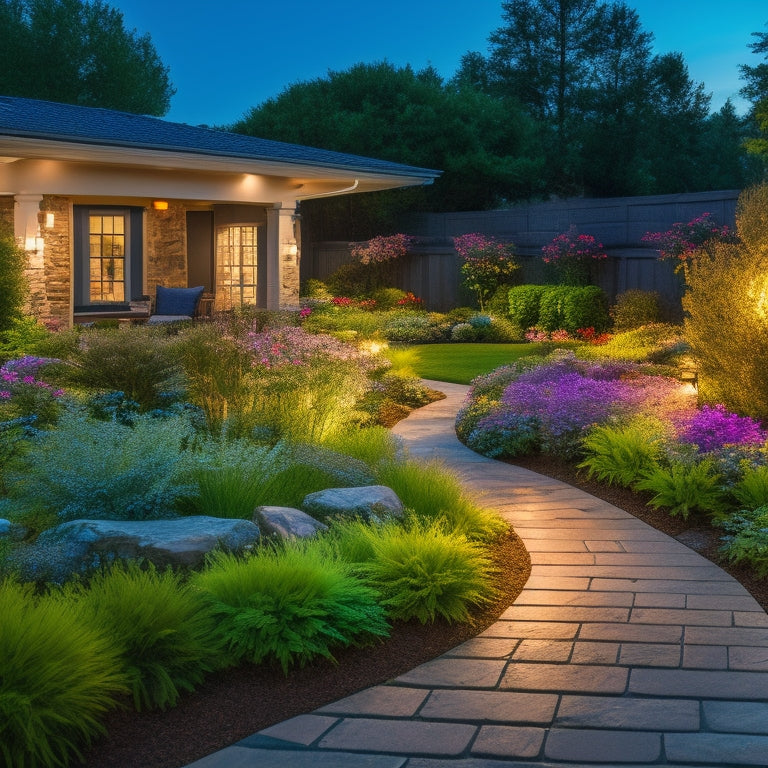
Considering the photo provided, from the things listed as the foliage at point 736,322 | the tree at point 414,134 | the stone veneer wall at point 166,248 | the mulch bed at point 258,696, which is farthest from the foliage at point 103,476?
the tree at point 414,134

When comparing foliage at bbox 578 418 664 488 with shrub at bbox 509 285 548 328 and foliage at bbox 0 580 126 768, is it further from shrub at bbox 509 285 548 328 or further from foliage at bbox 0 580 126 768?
shrub at bbox 509 285 548 328

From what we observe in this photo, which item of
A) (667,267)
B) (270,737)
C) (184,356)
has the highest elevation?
(667,267)

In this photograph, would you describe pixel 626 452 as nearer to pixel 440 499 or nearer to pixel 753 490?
pixel 753 490

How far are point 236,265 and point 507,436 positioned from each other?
10.8 m

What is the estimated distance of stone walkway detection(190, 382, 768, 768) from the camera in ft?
11.4

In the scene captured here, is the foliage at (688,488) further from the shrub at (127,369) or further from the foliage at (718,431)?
the shrub at (127,369)

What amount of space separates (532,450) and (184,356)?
3089 millimetres

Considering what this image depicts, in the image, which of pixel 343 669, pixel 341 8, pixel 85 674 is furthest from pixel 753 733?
pixel 341 8

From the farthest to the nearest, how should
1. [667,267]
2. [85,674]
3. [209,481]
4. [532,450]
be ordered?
[667,267] < [532,450] < [209,481] < [85,674]

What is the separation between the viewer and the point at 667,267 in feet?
61.6

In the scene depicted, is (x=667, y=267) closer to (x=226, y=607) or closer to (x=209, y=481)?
(x=209, y=481)

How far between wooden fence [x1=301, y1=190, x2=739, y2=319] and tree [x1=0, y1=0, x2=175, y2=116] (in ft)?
39.0

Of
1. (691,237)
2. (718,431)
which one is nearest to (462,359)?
(691,237)

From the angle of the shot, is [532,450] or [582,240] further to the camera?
[582,240]
